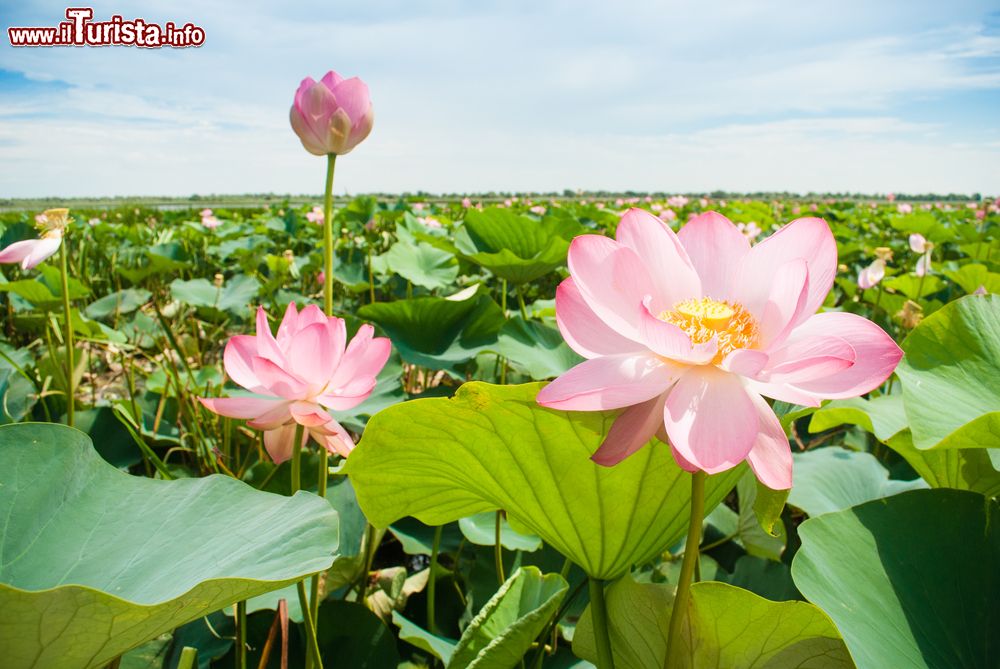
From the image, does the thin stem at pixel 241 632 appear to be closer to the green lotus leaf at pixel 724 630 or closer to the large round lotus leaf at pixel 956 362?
the green lotus leaf at pixel 724 630

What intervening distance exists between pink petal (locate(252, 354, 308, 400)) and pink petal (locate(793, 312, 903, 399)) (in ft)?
1.76

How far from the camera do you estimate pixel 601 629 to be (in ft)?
2.17

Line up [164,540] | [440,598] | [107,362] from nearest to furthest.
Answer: [164,540] → [440,598] → [107,362]

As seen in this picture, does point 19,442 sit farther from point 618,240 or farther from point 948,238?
point 948,238

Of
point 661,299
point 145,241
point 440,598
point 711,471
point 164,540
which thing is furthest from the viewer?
point 145,241

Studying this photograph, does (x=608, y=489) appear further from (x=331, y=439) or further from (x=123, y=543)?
(x=123, y=543)

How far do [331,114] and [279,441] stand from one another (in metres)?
0.46

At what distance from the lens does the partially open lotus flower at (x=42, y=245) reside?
47.7 inches

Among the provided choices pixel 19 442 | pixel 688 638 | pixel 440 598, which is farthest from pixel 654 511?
pixel 440 598

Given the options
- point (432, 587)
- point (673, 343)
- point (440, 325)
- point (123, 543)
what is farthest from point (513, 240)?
point (673, 343)

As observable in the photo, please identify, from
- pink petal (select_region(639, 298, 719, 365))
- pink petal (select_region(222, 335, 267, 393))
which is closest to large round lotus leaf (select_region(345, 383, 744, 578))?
pink petal (select_region(639, 298, 719, 365))

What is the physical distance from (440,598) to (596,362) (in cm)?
95

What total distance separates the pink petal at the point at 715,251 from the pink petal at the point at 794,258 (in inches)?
0.9

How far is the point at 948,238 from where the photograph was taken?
4.73 metres
